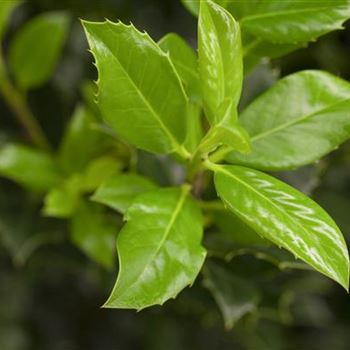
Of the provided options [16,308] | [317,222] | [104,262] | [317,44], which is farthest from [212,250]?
[16,308]

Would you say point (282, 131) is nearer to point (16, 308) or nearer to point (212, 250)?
point (212, 250)

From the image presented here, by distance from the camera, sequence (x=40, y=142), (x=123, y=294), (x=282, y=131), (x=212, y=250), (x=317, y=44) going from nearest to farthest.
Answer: (x=123, y=294)
(x=282, y=131)
(x=212, y=250)
(x=40, y=142)
(x=317, y=44)

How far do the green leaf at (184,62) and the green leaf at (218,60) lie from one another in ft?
0.27

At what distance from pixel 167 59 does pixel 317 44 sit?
2.20ft

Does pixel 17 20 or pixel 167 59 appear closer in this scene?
pixel 167 59

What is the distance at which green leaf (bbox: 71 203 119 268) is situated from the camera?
0.89 m

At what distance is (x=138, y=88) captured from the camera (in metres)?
0.60

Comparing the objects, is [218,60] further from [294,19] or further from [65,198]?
[65,198]

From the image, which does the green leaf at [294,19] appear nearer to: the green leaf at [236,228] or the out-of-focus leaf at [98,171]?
the green leaf at [236,228]

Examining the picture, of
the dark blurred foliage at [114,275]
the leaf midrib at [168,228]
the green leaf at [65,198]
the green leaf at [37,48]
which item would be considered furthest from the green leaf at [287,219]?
the green leaf at [37,48]

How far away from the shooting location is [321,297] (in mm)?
1358

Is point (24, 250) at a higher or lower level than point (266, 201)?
lower

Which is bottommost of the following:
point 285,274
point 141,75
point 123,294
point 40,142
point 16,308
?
point 16,308

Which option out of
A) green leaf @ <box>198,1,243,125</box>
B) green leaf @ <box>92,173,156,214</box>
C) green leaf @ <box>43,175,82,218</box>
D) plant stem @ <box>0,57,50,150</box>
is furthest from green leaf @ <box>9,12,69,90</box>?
green leaf @ <box>198,1,243,125</box>
